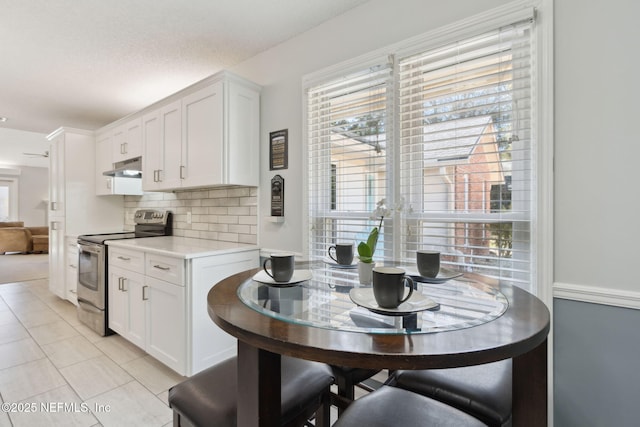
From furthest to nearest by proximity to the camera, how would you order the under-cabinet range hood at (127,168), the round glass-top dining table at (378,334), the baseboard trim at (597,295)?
the under-cabinet range hood at (127,168) < the baseboard trim at (597,295) < the round glass-top dining table at (378,334)

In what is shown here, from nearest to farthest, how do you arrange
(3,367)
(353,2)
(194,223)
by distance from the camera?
(353,2), (3,367), (194,223)

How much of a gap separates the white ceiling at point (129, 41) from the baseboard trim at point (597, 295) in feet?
6.81

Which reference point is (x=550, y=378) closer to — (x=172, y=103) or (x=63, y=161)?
(x=172, y=103)

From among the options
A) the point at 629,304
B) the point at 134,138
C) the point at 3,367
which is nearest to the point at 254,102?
the point at 134,138

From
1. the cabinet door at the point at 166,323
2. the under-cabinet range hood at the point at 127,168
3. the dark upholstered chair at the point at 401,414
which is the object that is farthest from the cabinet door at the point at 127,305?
the dark upholstered chair at the point at 401,414

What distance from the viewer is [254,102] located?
8.48 feet

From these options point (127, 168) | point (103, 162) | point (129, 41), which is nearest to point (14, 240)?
point (103, 162)

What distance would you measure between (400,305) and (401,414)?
330 mm

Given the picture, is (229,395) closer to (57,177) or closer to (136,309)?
(136,309)

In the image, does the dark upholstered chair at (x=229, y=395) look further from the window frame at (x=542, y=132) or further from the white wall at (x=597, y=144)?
the white wall at (x=597, y=144)

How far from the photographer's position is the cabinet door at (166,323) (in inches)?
A: 82.3

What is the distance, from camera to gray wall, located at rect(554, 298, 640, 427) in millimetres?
1224

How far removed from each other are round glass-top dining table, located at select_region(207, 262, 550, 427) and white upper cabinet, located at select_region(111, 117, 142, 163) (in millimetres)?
2840

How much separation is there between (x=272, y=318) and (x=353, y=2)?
2.12m
